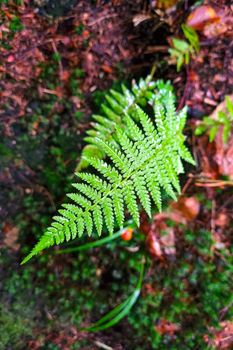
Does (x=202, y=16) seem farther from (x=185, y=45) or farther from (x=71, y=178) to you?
(x=71, y=178)

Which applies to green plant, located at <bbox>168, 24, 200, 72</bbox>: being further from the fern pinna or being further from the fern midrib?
the fern midrib

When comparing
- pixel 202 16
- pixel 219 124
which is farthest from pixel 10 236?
pixel 202 16

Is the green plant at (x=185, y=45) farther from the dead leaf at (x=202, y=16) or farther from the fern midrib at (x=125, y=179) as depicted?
the fern midrib at (x=125, y=179)

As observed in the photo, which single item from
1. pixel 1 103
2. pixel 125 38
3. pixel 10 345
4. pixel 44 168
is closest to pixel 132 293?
pixel 10 345

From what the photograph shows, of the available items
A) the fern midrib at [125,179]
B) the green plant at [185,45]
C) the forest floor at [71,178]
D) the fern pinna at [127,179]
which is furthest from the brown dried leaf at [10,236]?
the green plant at [185,45]

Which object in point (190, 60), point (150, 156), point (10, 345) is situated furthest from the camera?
point (190, 60)

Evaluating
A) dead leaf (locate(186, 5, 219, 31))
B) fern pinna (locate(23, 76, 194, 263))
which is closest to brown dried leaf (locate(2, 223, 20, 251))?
fern pinna (locate(23, 76, 194, 263))

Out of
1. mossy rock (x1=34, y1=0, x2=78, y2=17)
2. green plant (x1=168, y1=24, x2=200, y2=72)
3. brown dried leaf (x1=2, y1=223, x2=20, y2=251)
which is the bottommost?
brown dried leaf (x1=2, y1=223, x2=20, y2=251)

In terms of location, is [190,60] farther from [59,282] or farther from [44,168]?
[59,282]
